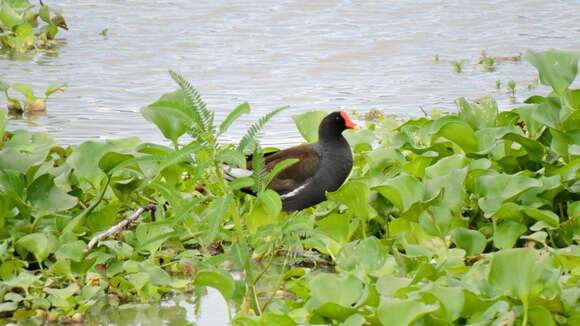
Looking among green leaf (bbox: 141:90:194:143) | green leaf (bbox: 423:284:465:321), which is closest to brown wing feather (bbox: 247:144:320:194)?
green leaf (bbox: 141:90:194:143)

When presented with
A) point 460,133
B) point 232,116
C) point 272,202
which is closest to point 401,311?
point 272,202

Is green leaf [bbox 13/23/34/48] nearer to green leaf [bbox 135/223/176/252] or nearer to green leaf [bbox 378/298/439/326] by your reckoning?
green leaf [bbox 135/223/176/252]

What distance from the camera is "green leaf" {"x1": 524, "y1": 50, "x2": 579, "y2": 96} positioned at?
4258mm

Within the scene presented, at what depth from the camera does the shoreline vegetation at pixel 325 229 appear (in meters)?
2.58

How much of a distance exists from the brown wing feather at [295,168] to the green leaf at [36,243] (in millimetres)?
1430

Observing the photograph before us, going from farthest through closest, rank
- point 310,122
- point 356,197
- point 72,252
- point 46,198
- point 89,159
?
1. point 310,122
2. point 89,159
3. point 46,198
4. point 356,197
5. point 72,252

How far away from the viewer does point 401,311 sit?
2.37 metres

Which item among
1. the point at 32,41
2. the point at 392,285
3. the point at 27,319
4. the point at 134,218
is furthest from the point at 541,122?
the point at 32,41

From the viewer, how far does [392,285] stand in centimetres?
268

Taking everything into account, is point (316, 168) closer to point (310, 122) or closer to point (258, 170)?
point (310, 122)

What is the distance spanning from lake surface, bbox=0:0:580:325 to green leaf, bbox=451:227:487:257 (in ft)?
9.52

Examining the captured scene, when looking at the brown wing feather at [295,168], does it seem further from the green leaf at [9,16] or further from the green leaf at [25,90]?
the green leaf at [9,16]

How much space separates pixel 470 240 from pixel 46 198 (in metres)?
1.91

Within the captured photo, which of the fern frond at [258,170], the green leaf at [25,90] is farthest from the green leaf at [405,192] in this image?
the green leaf at [25,90]
